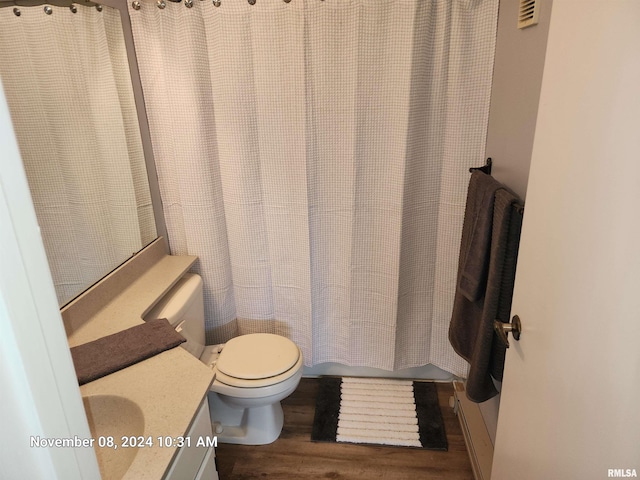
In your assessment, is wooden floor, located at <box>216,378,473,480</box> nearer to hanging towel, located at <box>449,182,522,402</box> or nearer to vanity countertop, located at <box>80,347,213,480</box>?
hanging towel, located at <box>449,182,522,402</box>

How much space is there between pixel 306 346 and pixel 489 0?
176 cm

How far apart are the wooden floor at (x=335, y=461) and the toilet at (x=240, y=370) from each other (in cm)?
7

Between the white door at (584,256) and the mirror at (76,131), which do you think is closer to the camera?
the white door at (584,256)

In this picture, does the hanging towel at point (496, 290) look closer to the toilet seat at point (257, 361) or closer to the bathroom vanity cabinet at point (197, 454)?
the toilet seat at point (257, 361)

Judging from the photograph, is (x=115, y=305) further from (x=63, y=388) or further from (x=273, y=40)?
(x=273, y=40)

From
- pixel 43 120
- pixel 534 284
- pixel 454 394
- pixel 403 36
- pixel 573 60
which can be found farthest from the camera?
pixel 454 394

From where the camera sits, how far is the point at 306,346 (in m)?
2.14

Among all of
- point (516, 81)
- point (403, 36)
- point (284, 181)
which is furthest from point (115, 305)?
point (516, 81)

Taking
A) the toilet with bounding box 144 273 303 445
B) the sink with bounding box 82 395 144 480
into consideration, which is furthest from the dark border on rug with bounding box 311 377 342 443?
the sink with bounding box 82 395 144 480

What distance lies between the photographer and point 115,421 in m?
1.08

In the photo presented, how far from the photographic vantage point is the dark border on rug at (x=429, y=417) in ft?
6.15

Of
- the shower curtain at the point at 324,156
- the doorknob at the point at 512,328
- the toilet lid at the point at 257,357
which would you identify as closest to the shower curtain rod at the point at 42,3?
the shower curtain at the point at 324,156
